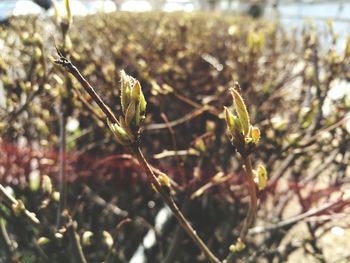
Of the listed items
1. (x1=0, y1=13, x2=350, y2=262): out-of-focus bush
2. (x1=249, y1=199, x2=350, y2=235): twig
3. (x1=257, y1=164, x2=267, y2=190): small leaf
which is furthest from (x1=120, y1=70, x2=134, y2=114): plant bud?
(x1=0, y1=13, x2=350, y2=262): out-of-focus bush

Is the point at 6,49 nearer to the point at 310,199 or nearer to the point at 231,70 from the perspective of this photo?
the point at 231,70

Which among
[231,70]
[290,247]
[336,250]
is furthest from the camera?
[231,70]

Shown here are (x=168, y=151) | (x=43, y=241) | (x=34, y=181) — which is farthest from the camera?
(x=34, y=181)

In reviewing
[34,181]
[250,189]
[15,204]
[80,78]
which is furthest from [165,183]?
[34,181]

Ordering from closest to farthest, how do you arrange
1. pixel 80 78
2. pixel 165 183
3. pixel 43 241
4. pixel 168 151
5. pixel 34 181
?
→ pixel 80 78 → pixel 165 183 → pixel 43 241 → pixel 168 151 → pixel 34 181

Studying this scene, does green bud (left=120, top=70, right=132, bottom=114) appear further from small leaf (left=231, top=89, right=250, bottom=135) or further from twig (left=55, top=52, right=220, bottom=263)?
small leaf (left=231, top=89, right=250, bottom=135)

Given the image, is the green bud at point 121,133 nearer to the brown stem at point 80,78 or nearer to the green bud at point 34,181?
the brown stem at point 80,78

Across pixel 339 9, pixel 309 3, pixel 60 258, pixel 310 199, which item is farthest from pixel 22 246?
pixel 309 3

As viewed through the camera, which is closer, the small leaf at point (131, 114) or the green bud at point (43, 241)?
the small leaf at point (131, 114)

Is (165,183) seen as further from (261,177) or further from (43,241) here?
(43,241)

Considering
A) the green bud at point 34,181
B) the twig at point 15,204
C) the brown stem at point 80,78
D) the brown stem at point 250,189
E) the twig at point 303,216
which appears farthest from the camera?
the green bud at point 34,181

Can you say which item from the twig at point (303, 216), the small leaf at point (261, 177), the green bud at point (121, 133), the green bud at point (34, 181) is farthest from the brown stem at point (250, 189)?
the green bud at point (34, 181)
